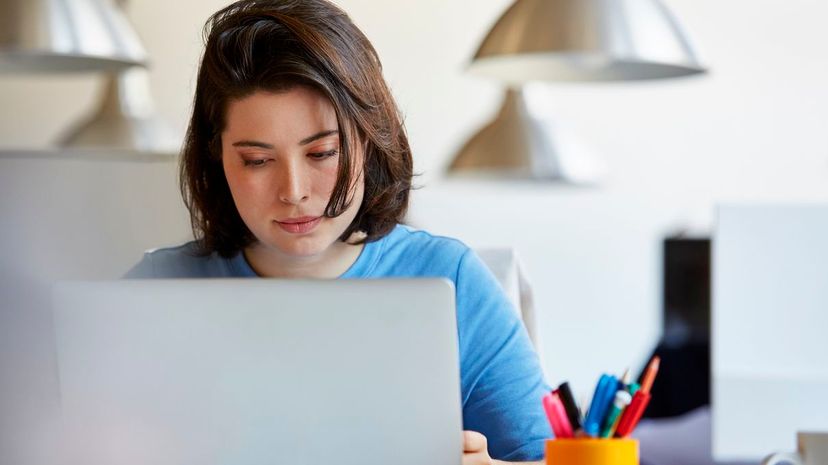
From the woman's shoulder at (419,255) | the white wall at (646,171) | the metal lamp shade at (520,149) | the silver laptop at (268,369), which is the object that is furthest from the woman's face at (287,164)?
the white wall at (646,171)

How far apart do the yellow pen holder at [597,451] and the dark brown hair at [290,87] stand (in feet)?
1.53

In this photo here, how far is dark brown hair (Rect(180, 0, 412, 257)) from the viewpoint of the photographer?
130cm

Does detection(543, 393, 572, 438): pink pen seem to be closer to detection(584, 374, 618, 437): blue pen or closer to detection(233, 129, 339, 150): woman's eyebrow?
detection(584, 374, 618, 437): blue pen

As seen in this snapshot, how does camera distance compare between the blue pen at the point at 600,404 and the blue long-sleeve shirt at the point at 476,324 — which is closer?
the blue pen at the point at 600,404

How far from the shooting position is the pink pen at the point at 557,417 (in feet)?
3.34

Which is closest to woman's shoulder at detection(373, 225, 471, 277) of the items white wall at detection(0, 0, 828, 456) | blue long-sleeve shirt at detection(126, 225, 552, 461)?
blue long-sleeve shirt at detection(126, 225, 552, 461)

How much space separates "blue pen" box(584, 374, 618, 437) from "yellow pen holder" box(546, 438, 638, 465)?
0.02 m

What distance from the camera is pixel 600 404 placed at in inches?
40.0

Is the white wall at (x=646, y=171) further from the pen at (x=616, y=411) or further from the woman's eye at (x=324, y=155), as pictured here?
the pen at (x=616, y=411)

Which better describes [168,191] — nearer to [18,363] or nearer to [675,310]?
[18,363]

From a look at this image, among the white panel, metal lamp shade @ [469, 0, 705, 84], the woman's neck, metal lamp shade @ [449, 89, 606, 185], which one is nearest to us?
the woman's neck

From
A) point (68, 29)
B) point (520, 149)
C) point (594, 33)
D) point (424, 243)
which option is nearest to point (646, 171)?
point (520, 149)

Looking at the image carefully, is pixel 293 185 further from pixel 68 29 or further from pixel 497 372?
pixel 68 29

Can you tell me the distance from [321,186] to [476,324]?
0.27m
